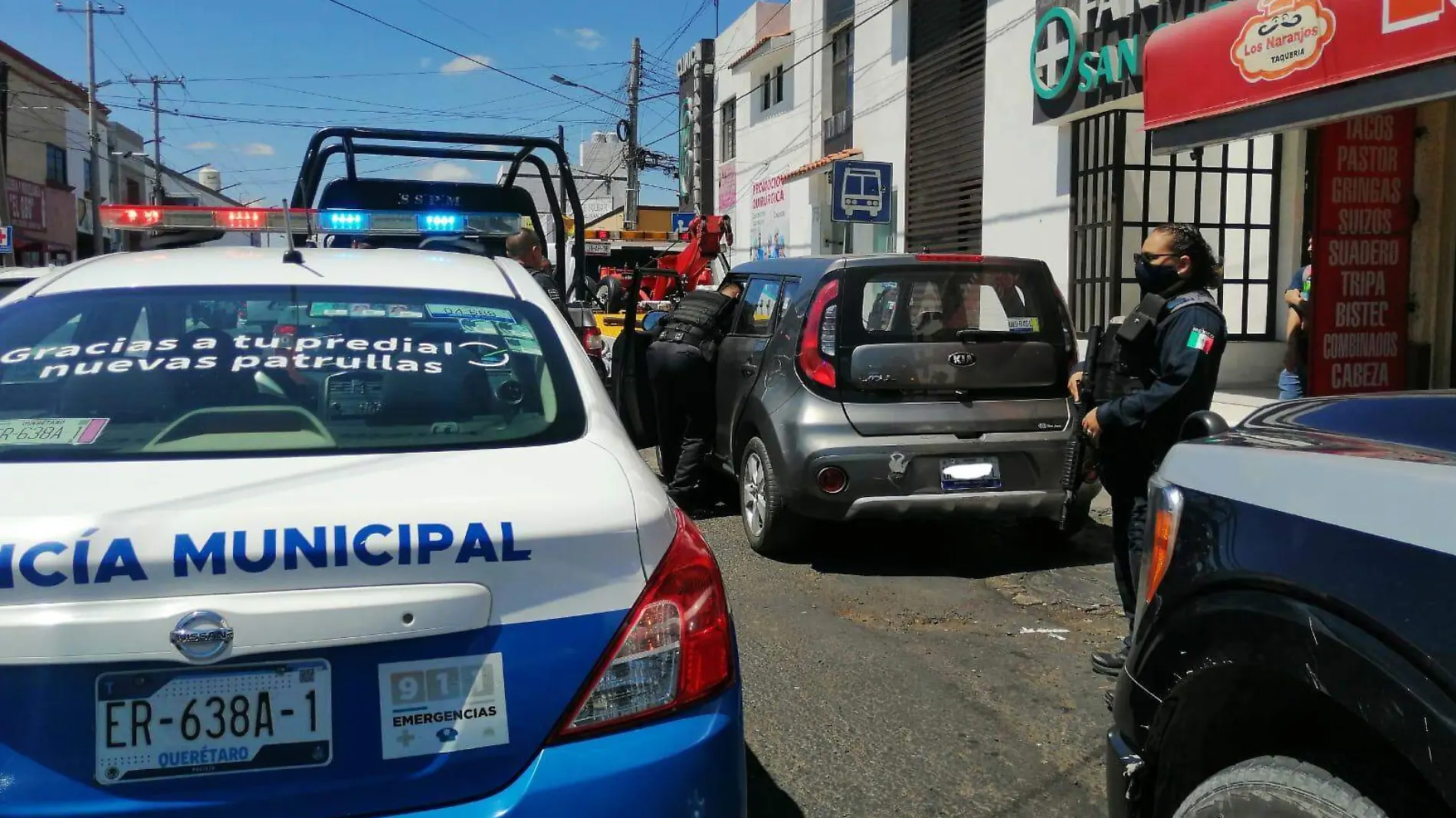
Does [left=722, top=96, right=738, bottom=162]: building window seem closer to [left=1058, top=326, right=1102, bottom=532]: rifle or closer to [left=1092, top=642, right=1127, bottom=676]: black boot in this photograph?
[left=1058, top=326, right=1102, bottom=532]: rifle

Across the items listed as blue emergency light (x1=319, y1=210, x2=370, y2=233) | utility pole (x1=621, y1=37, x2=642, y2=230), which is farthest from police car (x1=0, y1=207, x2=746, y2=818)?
utility pole (x1=621, y1=37, x2=642, y2=230)

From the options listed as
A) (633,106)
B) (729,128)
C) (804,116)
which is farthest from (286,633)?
(633,106)

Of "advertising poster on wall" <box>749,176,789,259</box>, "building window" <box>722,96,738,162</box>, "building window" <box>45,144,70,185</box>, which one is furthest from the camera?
"building window" <box>45,144,70,185</box>

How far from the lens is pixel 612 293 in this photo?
33.1ft

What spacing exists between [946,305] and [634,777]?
4163mm

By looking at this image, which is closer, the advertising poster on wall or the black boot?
the black boot

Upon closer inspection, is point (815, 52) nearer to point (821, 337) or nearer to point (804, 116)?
point (804, 116)

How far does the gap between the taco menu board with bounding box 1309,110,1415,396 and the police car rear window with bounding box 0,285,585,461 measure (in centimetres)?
767

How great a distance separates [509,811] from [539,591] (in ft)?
1.16

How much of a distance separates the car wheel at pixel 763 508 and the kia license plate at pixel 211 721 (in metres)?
3.91

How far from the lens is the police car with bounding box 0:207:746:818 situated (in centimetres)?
166

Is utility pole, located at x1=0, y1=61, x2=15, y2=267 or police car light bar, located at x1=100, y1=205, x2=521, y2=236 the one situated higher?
utility pole, located at x1=0, y1=61, x2=15, y2=267

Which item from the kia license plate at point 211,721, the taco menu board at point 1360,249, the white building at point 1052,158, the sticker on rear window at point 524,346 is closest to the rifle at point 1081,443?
the sticker on rear window at point 524,346

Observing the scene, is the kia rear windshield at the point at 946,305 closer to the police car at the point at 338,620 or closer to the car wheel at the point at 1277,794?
the police car at the point at 338,620
